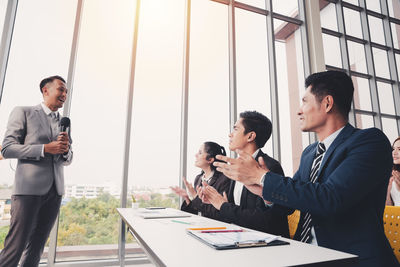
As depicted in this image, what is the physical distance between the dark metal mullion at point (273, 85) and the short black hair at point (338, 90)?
2.72 meters

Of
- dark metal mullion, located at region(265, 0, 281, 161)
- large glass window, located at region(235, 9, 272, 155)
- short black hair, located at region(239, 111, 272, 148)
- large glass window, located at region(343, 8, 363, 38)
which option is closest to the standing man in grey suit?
short black hair, located at region(239, 111, 272, 148)

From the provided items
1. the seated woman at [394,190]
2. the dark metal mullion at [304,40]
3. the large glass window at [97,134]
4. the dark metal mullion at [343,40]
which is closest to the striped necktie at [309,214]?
the seated woman at [394,190]

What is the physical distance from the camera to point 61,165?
2242mm

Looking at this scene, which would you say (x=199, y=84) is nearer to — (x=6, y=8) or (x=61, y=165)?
(x=61, y=165)

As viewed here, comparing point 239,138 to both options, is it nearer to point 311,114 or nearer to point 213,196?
point 213,196

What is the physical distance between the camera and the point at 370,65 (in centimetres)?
486

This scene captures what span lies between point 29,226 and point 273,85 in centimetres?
368

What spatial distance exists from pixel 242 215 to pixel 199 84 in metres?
2.61

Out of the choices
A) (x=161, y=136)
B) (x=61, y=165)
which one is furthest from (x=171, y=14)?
(x=61, y=165)

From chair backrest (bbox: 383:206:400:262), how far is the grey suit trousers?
91.9 inches

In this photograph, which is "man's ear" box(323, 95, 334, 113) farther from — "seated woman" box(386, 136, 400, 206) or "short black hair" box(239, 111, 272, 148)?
"seated woman" box(386, 136, 400, 206)

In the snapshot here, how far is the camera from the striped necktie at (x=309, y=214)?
1.18 meters

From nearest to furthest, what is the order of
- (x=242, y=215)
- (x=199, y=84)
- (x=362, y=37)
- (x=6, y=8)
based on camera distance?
(x=242, y=215)
(x=6, y=8)
(x=199, y=84)
(x=362, y=37)

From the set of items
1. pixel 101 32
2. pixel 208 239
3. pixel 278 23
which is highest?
pixel 278 23
